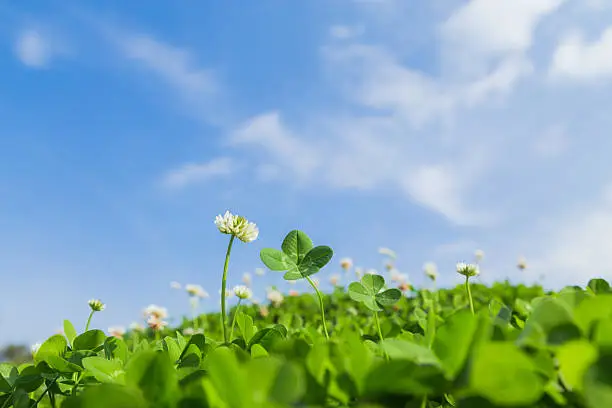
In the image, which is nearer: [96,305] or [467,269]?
[467,269]

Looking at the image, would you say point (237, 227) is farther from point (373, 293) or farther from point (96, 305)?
point (96, 305)

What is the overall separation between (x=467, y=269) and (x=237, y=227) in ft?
3.32

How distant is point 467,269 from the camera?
7.35 feet

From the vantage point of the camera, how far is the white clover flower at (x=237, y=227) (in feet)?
6.37

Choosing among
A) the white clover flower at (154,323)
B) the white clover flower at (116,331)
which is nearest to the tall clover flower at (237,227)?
the white clover flower at (154,323)

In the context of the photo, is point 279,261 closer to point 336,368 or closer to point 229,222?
point 229,222

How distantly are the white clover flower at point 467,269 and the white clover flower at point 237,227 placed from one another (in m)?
0.93

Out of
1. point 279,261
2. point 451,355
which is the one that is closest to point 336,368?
point 451,355

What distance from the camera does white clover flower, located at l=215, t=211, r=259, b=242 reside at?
6.37 ft

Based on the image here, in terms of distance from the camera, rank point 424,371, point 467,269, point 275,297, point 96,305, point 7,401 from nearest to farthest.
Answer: point 424,371 → point 7,401 → point 467,269 → point 96,305 → point 275,297

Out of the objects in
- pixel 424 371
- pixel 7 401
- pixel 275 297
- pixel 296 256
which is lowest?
pixel 7 401

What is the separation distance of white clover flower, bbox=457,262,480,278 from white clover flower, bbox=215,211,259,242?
3.07ft

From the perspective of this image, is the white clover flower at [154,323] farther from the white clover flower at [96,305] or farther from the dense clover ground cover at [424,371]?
the dense clover ground cover at [424,371]

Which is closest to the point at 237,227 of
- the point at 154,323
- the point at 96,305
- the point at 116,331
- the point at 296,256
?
the point at 296,256
